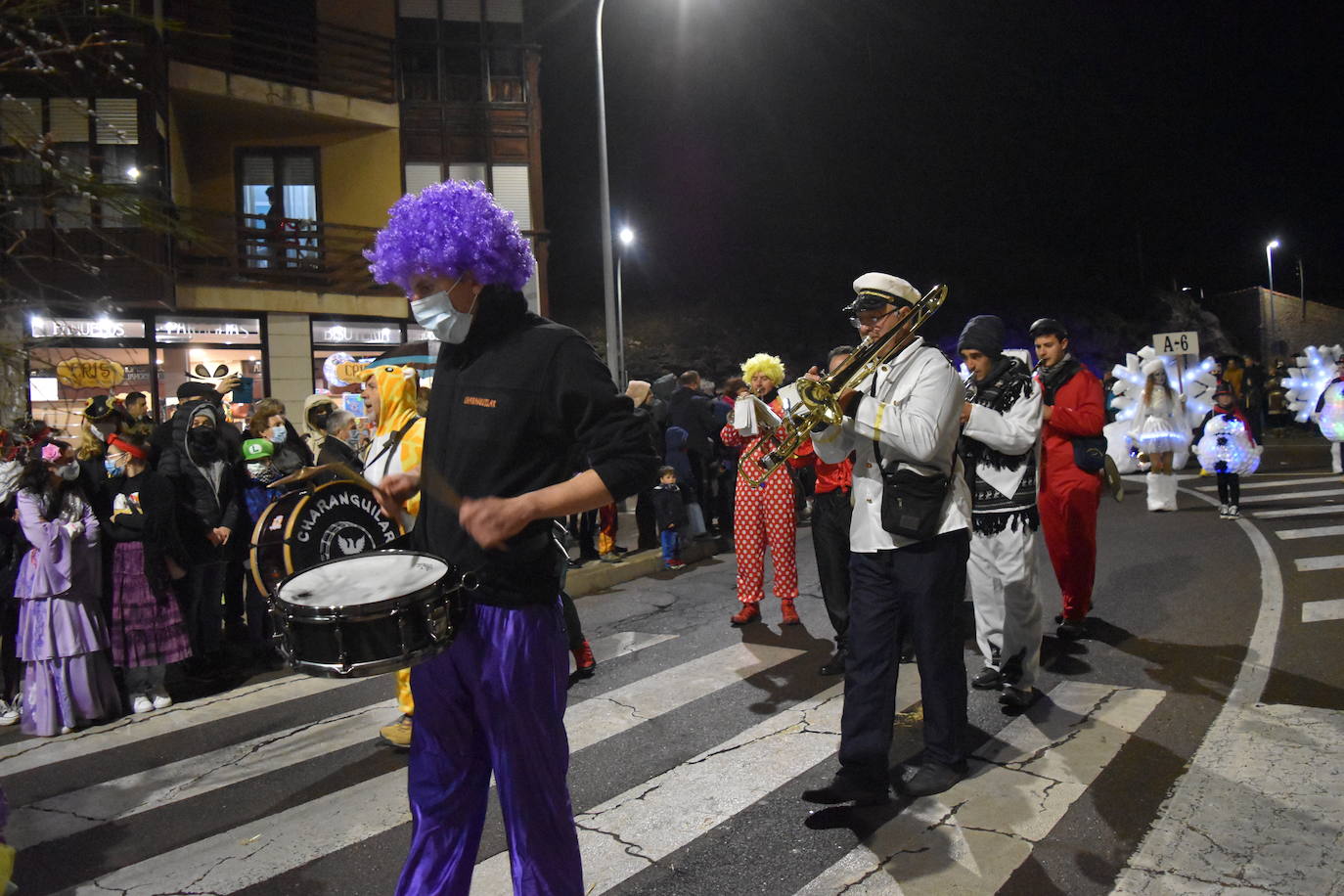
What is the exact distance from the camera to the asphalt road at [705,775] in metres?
3.55

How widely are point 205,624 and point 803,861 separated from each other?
214 inches

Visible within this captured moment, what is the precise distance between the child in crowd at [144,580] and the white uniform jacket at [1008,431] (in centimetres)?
552

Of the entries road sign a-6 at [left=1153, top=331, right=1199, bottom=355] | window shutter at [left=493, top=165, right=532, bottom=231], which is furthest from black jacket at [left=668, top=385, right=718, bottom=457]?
window shutter at [left=493, top=165, right=532, bottom=231]

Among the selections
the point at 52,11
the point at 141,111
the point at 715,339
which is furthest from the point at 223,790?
the point at 715,339

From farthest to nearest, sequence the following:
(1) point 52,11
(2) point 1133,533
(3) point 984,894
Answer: (2) point 1133,533 < (3) point 984,894 < (1) point 52,11

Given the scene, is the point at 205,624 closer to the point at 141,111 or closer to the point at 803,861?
the point at 803,861

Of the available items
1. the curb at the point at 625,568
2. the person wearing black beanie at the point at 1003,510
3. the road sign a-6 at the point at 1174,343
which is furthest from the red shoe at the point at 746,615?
the road sign a-6 at the point at 1174,343

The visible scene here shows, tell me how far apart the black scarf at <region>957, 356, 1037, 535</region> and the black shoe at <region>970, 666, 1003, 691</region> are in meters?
0.85

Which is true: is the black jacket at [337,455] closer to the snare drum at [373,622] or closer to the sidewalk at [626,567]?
the sidewalk at [626,567]

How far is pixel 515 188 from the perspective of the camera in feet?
78.6

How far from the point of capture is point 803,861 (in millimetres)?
3502

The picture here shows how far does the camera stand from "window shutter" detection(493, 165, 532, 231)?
78.2 ft

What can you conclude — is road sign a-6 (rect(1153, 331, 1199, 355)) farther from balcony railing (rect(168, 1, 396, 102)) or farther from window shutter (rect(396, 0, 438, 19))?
window shutter (rect(396, 0, 438, 19))

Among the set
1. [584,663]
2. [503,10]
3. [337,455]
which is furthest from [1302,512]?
[503,10]
